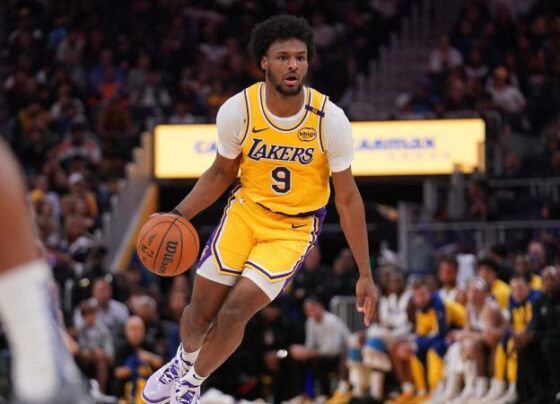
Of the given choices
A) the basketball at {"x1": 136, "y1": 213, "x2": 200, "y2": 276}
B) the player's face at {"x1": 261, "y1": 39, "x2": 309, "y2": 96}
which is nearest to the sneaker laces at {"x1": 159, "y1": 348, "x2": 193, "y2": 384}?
the basketball at {"x1": 136, "y1": 213, "x2": 200, "y2": 276}

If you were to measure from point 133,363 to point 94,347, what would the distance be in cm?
54

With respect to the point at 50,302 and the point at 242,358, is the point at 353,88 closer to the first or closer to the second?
the point at 242,358

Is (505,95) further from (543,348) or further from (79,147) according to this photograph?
(543,348)

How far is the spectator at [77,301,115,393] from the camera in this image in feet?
42.7

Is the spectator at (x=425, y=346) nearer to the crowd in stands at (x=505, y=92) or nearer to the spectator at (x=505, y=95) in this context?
the crowd in stands at (x=505, y=92)

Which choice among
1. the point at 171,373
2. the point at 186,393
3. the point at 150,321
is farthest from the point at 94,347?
the point at 186,393

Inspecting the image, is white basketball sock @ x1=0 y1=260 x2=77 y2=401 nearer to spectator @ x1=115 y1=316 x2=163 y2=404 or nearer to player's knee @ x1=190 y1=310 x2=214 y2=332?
player's knee @ x1=190 y1=310 x2=214 y2=332

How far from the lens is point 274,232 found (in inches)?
282

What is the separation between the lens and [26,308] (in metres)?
3.54

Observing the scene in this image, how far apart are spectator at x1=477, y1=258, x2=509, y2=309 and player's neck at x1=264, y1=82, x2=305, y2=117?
Answer: 6367mm

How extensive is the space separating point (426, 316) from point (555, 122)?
5.31 m

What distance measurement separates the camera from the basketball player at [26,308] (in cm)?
348

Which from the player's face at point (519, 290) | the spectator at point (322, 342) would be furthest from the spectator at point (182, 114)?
the player's face at point (519, 290)

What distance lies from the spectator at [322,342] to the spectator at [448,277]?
1.26 m
